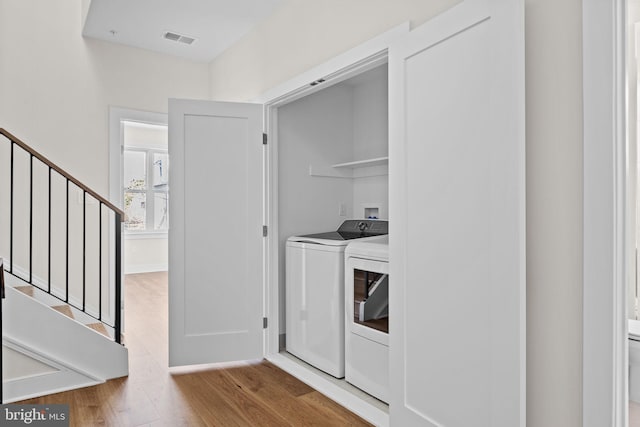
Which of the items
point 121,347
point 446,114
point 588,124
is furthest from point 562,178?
point 121,347

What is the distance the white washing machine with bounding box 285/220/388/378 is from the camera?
279cm

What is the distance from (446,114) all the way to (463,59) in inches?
8.6

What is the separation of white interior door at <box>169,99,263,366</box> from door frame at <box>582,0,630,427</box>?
2.25 m

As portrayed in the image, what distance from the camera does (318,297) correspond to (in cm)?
294

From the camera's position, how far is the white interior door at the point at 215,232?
116 inches

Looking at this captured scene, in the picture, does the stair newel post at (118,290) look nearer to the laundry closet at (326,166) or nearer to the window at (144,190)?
the laundry closet at (326,166)

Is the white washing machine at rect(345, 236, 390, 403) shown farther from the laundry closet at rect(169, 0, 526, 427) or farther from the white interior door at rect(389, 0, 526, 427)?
the white interior door at rect(389, 0, 526, 427)

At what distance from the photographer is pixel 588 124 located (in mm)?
1356

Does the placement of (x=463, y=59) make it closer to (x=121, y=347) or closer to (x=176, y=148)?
(x=176, y=148)

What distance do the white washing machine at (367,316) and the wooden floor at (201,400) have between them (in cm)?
26

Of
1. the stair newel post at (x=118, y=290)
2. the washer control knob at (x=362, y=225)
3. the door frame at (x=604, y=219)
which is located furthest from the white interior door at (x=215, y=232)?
the door frame at (x=604, y=219)

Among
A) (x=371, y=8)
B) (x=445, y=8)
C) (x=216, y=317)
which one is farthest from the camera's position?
(x=216, y=317)

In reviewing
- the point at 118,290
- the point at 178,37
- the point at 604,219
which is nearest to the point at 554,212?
the point at 604,219
